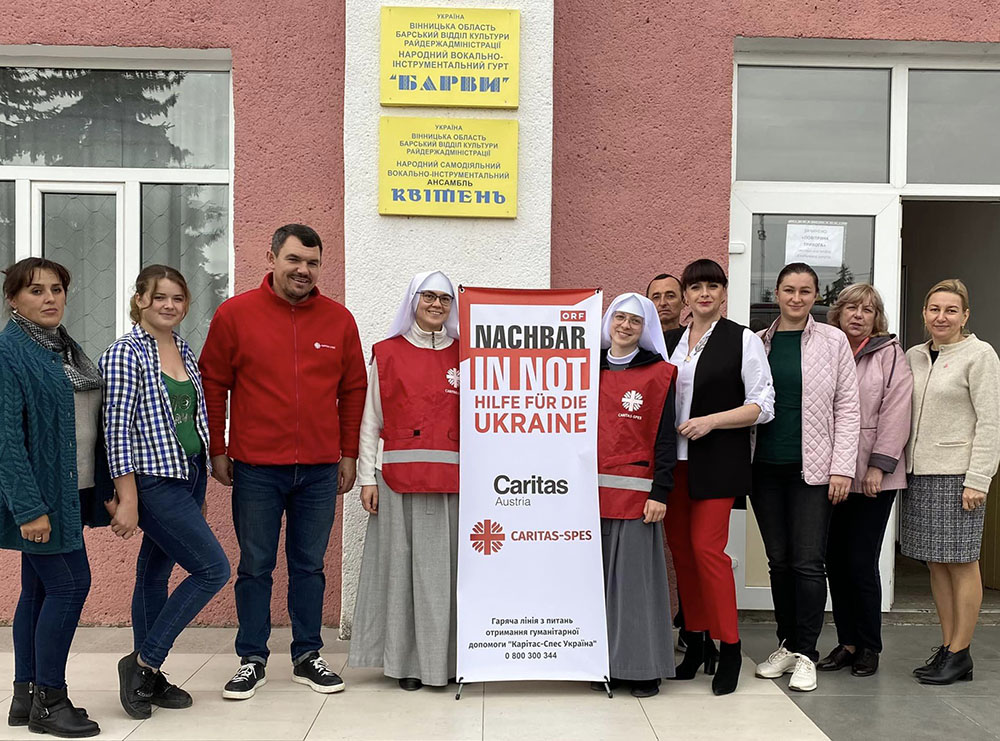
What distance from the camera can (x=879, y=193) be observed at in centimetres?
526

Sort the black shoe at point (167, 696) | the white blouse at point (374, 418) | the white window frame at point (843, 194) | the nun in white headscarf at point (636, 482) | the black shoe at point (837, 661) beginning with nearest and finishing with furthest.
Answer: the black shoe at point (167, 696) → the nun in white headscarf at point (636, 482) → the white blouse at point (374, 418) → the black shoe at point (837, 661) → the white window frame at point (843, 194)

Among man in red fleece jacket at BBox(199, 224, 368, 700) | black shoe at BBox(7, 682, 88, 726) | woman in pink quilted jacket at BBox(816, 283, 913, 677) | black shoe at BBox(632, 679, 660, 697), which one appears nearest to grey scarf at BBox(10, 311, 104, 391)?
man in red fleece jacket at BBox(199, 224, 368, 700)

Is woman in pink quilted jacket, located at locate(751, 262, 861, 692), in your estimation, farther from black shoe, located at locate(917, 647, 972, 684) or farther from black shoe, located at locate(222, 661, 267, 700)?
black shoe, located at locate(222, 661, 267, 700)

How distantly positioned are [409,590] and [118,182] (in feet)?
9.67

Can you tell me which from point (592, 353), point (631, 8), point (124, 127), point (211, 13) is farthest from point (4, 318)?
point (631, 8)

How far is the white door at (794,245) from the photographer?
522 centimetres

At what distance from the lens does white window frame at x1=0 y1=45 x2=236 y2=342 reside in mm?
5094

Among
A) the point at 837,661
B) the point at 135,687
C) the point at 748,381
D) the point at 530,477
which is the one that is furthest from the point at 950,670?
the point at 135,687

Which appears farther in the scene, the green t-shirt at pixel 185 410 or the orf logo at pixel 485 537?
the orf logo at pixel 485 537

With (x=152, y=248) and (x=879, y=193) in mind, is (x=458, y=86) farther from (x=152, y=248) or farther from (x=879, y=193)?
(x=879, y=193)

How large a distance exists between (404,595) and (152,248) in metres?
2.61

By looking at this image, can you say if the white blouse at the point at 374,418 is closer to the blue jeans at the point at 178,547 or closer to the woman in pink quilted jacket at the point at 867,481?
the blue jeans at the point at 178,547

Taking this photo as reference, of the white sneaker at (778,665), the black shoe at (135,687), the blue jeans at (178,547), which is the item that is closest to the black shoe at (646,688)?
the white sneaker at (778,665)

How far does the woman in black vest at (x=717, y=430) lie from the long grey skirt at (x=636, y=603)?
205mm
